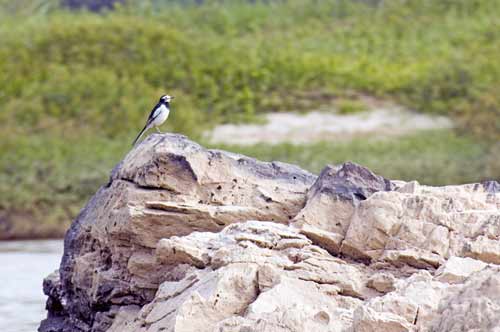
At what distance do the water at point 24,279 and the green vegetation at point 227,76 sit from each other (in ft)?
7.39

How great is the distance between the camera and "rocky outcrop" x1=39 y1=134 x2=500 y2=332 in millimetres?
7480

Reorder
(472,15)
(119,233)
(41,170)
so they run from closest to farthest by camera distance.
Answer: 1. (119,233)
2. (41,170)
3. (472,15)

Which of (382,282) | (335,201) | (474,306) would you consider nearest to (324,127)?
(335,201)

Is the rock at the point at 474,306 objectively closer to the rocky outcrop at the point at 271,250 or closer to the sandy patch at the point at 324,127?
the rocky outcrop at the point at 271,250

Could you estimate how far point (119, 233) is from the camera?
950 centimetres

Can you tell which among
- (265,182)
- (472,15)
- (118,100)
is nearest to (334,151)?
(118,100)

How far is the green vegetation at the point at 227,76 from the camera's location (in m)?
25.1

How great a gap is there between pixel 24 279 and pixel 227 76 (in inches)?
551

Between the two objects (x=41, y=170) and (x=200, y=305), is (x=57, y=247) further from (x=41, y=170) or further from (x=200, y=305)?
(x=200, y=305)

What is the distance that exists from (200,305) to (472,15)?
3031 cm

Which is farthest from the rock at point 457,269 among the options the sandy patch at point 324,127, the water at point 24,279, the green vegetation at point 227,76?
the sandy patch at point 324,127

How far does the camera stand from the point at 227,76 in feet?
101

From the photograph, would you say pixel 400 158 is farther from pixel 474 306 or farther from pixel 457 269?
pixel 474 306

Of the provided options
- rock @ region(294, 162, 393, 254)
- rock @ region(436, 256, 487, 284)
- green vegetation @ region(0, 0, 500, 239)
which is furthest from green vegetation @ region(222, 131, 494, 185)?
rock @ region(436, 256, 487, 284)
